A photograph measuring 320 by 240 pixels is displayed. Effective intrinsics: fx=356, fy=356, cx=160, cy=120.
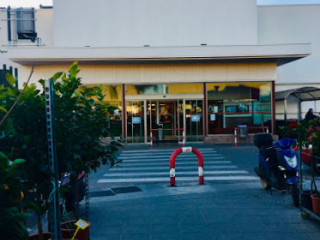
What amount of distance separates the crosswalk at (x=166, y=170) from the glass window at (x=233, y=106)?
563 cm

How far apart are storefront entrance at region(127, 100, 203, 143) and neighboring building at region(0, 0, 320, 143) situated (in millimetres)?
59

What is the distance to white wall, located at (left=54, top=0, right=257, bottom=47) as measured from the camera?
24.3m

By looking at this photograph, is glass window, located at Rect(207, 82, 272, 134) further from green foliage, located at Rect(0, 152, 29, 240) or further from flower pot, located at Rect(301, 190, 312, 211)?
green foliage, located at Rect(0, 152, 29, 240)

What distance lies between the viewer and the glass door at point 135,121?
21047mm

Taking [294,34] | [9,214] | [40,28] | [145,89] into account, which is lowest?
[9,214]

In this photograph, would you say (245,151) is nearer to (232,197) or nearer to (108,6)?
(232,197)

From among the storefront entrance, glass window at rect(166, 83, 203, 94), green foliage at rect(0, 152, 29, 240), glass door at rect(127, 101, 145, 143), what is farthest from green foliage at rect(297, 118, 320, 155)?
glass door at rect(127, 101, 145, 143)

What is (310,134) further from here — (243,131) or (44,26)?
(44,26)

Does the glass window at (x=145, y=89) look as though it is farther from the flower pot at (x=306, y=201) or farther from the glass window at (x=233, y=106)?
the flower pot at (x=306, y=201)

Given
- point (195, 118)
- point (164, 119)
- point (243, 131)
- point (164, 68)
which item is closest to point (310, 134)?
point (243, 131)

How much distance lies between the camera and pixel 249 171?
37.2ft

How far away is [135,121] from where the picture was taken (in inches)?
830

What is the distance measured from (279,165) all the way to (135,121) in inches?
560

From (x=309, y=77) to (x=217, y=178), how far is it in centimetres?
2081
